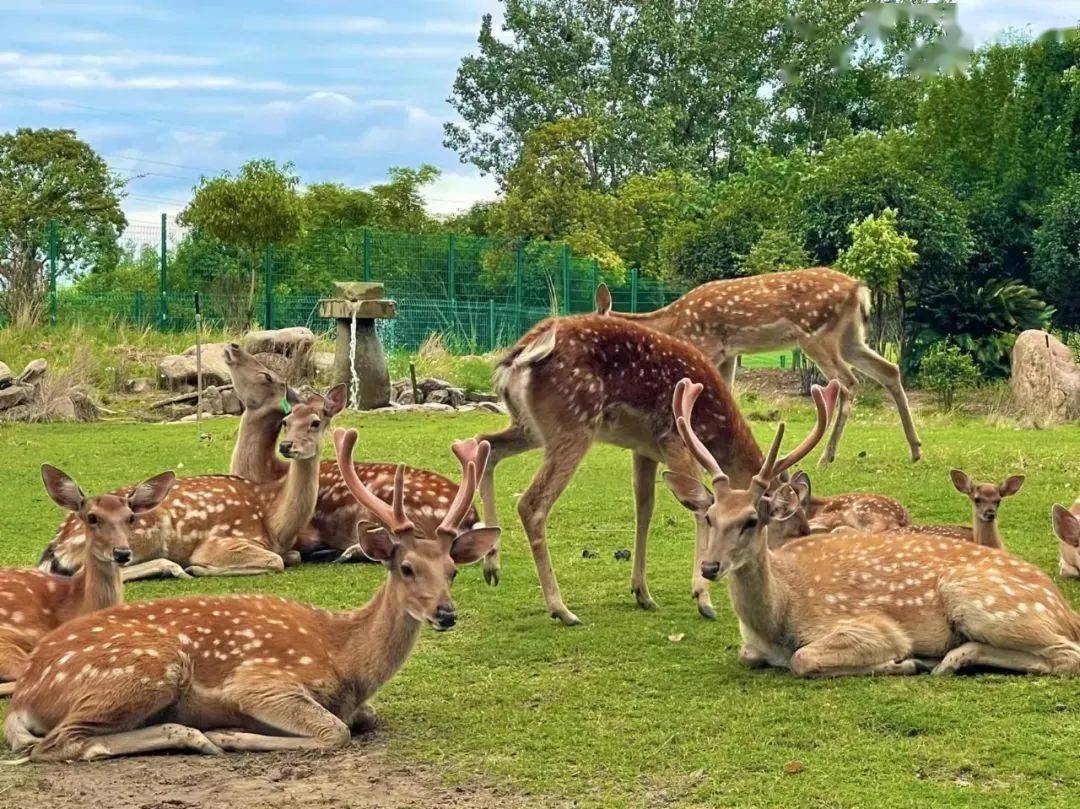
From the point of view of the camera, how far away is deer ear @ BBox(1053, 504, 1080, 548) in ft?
21.5

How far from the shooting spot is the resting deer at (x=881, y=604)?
16.8 ft

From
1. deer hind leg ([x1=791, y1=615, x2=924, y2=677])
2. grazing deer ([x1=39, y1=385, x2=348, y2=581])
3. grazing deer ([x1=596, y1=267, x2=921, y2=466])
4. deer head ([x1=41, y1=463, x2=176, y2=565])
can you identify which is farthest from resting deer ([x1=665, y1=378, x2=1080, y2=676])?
grazing deer ([x1=596, y1=267, x2=921, y2=466])

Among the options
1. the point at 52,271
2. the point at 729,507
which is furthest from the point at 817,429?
the point at 52,271

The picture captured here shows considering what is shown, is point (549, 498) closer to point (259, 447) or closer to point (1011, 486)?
point (1011, 486)

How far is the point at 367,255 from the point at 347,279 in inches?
22.1

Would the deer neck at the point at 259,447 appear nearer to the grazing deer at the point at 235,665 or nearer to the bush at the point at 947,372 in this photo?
the grazing deer at the point at 235,665

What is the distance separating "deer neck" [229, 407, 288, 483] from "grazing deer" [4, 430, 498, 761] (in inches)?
142

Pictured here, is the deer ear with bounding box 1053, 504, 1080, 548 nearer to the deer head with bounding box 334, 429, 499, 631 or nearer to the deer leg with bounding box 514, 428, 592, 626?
the deer leg with bounding box 514, 428, 592, 626

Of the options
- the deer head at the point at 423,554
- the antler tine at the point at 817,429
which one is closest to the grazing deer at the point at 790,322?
the antler tine at the point at 817,429

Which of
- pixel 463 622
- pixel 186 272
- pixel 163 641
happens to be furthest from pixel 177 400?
pixel 163 641

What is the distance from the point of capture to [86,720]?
14.3ft

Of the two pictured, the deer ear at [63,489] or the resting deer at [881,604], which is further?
the deer ear at [63,489]

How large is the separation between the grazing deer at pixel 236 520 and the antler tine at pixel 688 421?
7.45 ft

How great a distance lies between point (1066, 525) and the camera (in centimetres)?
661
